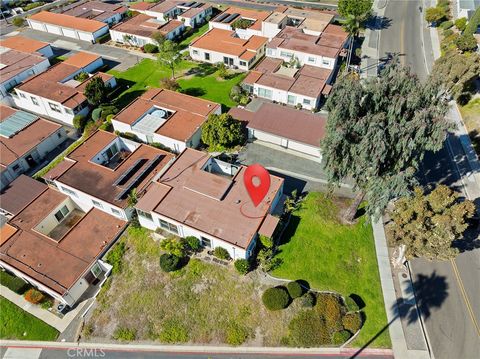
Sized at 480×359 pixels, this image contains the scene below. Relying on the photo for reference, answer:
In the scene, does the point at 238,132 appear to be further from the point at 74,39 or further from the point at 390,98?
the point at 74,39

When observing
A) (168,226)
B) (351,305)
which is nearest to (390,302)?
(351,305)

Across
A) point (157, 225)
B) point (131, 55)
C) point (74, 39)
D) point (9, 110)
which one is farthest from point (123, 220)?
point (74, 39)

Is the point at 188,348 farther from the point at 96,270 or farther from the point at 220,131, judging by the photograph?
the point at 220,131

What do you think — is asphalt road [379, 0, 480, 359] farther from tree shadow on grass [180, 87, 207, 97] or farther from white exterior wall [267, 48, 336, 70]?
tree shadow on grass [180, 87, 207, 97]

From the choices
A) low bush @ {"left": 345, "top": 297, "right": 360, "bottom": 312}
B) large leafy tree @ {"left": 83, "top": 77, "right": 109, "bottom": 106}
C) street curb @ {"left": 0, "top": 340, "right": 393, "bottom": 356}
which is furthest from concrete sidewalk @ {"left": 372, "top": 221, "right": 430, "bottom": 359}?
large leafy tree @ {"left": 83, "top": 77, "right": 109, "bottom": 106}

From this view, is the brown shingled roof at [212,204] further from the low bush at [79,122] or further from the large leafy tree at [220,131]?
the low bush at [79,122]
